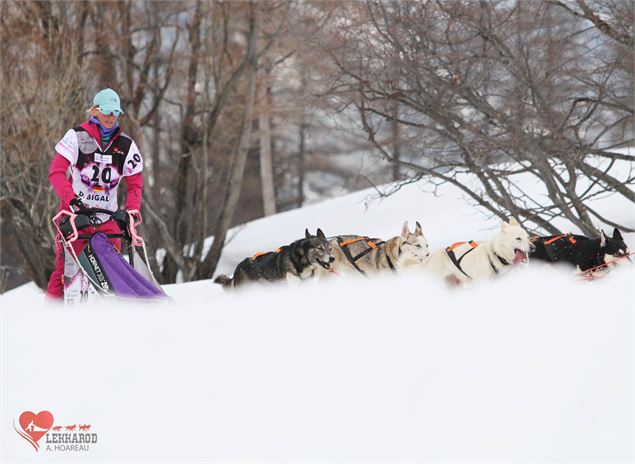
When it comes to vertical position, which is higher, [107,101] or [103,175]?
[107,101]

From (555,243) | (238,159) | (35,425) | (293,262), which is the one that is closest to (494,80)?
(555,243)

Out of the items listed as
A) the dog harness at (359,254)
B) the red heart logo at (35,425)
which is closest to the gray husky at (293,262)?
the dog harness at (359,254)

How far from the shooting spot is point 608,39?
380 inches

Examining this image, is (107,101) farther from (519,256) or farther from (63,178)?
(519,256)

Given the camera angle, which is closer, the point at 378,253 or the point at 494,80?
the point at 378,253

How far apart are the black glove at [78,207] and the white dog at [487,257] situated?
2865 mm

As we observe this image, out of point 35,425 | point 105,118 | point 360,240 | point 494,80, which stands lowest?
point 35,425

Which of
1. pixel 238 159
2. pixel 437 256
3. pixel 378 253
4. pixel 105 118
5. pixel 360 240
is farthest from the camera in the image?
pixel 238 159

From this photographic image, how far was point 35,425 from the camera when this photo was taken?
5219 mm

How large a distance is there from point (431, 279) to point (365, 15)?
3.88 metres

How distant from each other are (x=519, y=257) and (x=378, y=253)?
53.3 inches

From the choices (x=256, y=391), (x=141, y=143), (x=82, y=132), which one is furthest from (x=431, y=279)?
(x=141, y=143)

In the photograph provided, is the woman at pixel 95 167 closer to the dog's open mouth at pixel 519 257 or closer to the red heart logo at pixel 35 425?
the red heart logo at pixel 35 425

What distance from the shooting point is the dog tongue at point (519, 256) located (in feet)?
22.9
